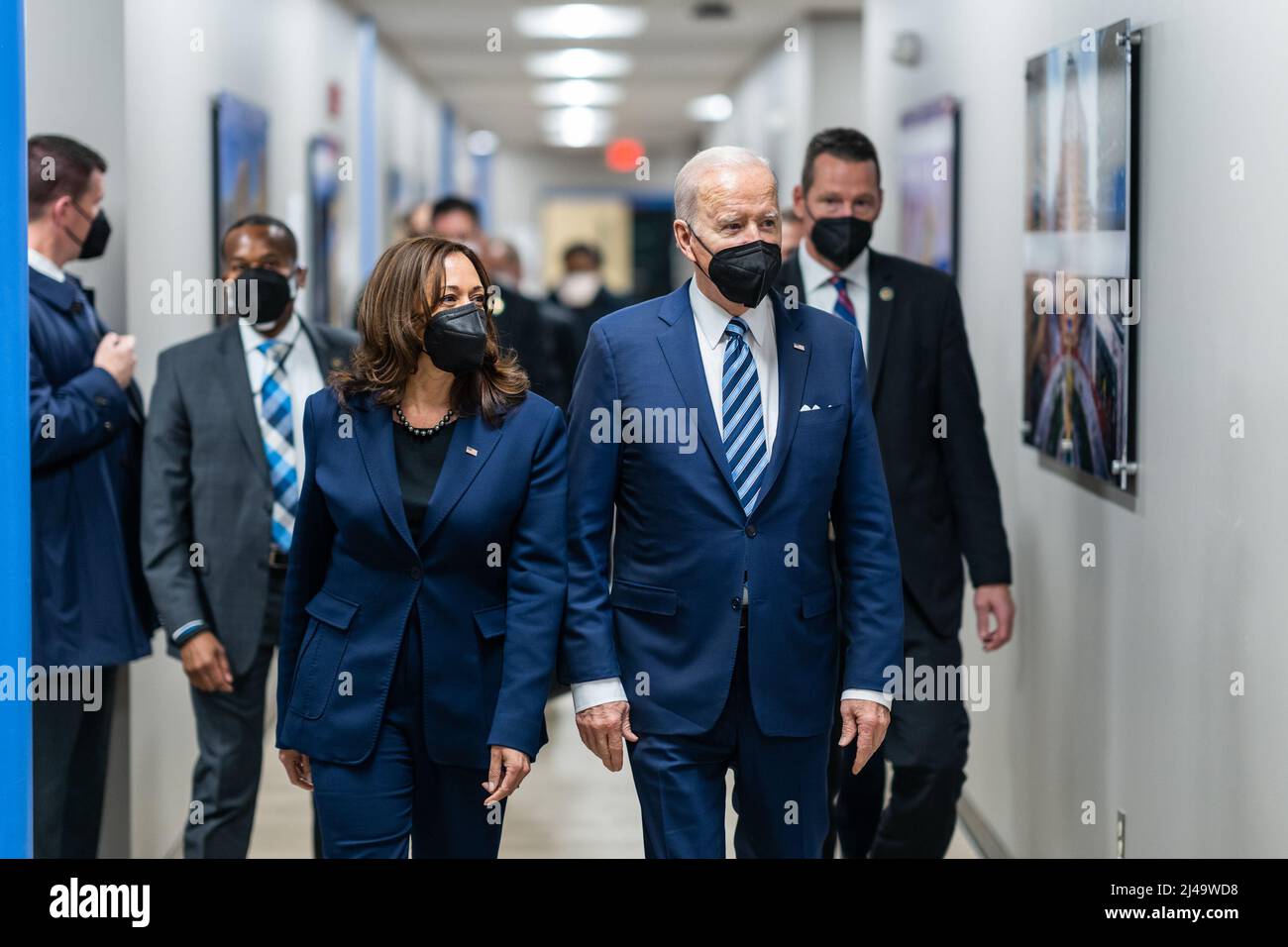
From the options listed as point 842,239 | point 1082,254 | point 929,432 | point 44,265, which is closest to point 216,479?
point 44,265

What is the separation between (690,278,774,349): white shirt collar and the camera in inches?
117

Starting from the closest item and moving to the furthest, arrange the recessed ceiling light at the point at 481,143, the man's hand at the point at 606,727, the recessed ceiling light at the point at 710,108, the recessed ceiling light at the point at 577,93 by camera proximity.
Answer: the man's hand at the point at 606,727, the recessed ceiling light at the point at 577,93, the recessed ceiling light at the point at 710,108, the recessed ceiling light at the point at 481,143

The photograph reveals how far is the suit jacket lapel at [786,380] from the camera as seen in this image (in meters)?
2.87

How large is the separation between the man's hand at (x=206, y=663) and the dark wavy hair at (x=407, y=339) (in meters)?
1.09

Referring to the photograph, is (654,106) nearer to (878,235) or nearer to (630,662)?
(878,235)

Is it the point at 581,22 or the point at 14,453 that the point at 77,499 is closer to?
the point at 14,453

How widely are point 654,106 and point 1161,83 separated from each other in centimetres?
1485

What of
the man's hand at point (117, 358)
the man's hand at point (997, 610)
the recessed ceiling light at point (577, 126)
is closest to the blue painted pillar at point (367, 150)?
the man's hand at point (117, 358)

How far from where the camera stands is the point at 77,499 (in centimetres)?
373

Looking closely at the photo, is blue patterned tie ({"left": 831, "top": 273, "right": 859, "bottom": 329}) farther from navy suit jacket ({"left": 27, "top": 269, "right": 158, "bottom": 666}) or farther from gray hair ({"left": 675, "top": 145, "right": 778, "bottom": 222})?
navy suit jacket ({"left": 27, "top": 269, "right": 158, "bottom": 666})

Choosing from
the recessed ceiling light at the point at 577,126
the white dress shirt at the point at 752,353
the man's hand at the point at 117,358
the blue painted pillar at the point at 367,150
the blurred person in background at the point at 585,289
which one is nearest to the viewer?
the white dress shirt at the point at 752,353

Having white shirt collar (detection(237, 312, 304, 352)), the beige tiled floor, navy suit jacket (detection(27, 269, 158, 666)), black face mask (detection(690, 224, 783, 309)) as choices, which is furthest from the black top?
the beige tiled floor

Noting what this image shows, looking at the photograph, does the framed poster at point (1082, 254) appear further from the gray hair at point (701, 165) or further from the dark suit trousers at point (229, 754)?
the dark suit trousers at point (229, 754)

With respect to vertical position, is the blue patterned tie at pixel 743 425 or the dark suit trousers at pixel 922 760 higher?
the blue patterned tie at pixel 743 425
